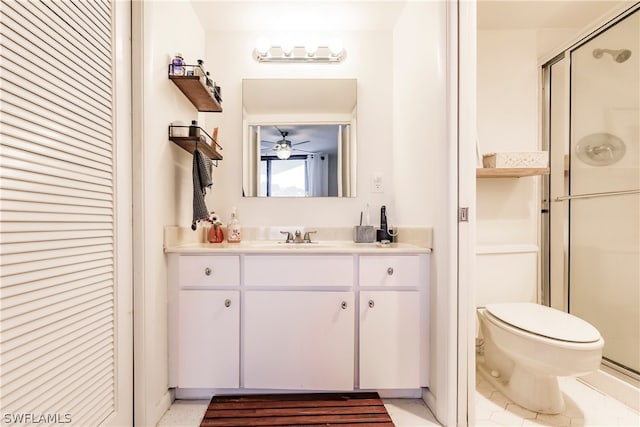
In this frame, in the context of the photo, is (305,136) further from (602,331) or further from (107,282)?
(602,331)

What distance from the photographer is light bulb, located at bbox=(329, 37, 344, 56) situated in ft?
6.26

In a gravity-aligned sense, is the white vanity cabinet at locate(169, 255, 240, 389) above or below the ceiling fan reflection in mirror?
below

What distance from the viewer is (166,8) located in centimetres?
142

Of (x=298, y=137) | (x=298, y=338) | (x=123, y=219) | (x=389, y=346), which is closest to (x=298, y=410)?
(x=298, y=338)

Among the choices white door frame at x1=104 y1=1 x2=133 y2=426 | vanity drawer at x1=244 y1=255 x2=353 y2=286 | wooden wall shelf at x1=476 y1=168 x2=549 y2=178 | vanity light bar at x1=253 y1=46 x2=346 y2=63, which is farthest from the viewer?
vanity light bar at x1=253 y1=46 x2=346 y2=63

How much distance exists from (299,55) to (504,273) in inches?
73.2

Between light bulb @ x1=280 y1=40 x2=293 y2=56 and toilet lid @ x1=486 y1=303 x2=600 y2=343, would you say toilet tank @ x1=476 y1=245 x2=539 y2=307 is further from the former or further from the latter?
light bulb @ x1=280 y1=40 x2=293 y2=56

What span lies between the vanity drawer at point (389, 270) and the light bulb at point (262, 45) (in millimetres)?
1464

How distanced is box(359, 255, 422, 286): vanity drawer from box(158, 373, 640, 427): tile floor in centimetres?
60

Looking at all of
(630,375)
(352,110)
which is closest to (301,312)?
(352,110)

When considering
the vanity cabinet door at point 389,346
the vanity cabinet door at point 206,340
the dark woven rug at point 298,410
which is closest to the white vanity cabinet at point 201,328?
the vanity cabinet door at point 206,340

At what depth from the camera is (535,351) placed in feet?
4.22

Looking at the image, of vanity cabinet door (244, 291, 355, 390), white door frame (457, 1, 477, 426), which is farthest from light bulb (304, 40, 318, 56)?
vanity cabinet door (244, 291, 355, 390)

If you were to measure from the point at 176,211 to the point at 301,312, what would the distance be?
84 centimetres
